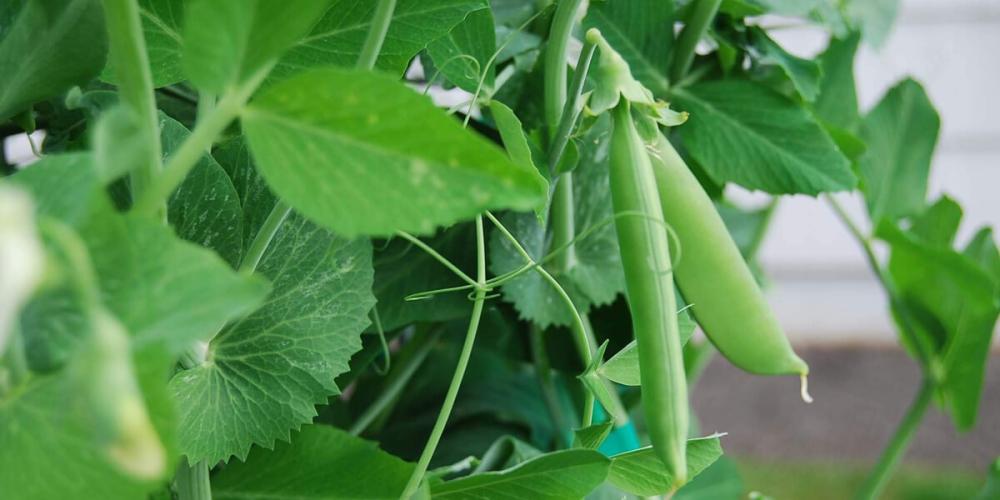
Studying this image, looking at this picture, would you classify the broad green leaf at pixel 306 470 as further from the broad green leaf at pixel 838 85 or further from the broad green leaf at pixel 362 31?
the broad green leaf at pixel 838 85

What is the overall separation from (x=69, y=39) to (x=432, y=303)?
0.48ft

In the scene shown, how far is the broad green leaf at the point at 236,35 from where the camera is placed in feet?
0.43

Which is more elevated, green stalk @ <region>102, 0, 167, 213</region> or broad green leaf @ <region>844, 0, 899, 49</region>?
green stalk @ <region>102, 0, 167, 213</region>

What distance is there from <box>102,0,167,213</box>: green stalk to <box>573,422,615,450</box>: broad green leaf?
0.13m

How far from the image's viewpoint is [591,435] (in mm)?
230

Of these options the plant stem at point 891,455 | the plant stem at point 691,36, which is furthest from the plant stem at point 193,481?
the plant stem at point 891,455

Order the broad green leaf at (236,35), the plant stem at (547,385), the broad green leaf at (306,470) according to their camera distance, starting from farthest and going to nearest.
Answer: the plant stem at (547,385)
the broad green leaf at (306,470)
the broad green leaf at (236,35)

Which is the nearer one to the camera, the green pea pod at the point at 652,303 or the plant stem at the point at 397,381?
the green pea pod at the point at 652,303

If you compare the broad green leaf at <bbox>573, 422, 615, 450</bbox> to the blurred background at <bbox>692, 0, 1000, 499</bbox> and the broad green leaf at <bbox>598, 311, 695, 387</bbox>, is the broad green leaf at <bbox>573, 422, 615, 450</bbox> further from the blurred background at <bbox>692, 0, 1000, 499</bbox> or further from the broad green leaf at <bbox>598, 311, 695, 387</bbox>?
the blurred background at <bbox>692, 0, 1000, 499</bbox>

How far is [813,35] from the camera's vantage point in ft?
6.11

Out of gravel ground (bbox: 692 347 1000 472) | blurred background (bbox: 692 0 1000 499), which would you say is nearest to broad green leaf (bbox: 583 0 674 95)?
blurred background (bbox: 692 0 1000 499)

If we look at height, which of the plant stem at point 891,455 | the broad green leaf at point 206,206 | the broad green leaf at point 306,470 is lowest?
the plant stem at point 891,455

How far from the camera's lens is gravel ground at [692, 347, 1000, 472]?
4.53 ft

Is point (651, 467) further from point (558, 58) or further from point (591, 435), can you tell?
point (558, 58)
